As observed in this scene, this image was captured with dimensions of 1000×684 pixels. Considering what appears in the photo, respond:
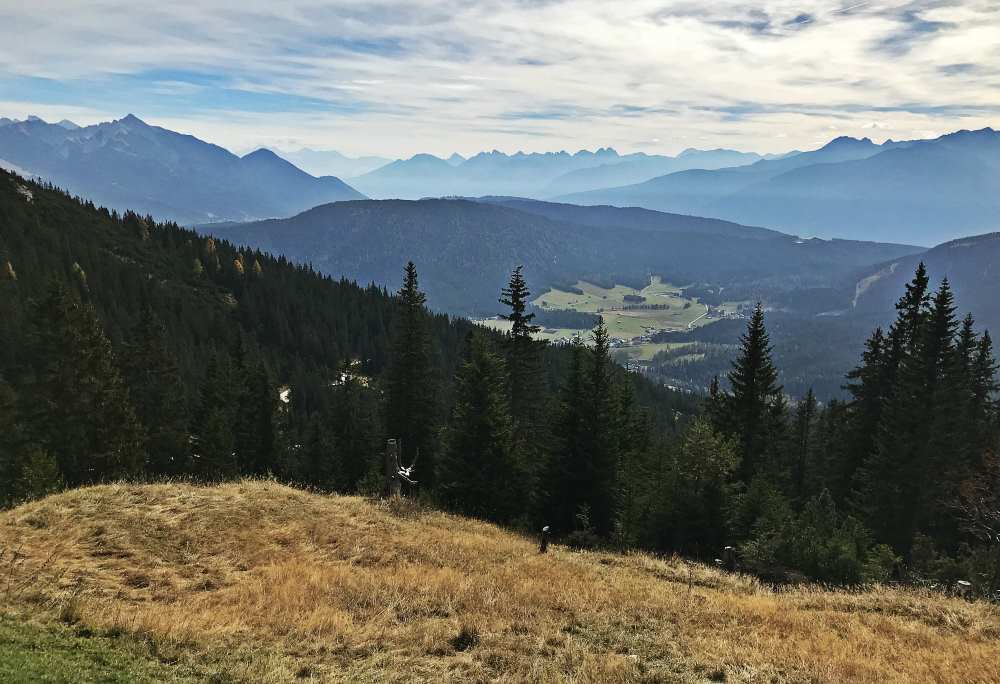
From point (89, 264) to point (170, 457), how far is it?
9339cm

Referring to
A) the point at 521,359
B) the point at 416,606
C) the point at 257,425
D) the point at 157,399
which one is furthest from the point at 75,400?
the point at 416,606

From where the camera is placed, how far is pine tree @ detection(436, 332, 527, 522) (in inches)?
1264

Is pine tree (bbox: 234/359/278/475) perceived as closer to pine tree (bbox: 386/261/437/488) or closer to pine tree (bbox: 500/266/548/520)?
pine tree (bbox: 386/261/437/488)

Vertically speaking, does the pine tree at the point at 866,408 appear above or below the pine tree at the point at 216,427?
above

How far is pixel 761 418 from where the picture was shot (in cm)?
3869

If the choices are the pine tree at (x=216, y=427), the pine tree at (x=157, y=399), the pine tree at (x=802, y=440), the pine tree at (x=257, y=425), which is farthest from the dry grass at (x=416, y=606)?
the pine tree at (x=802, y=440)

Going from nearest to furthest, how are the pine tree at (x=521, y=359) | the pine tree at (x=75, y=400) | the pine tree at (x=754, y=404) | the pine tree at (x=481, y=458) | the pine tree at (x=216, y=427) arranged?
the pine tree at (x=481, y=458)
the pine tree at (x=75, y=400)
the pine tree at (x=754, y=404)
the pine tree at (x=521, y=359)
the pine tree at (x=216, y=427)

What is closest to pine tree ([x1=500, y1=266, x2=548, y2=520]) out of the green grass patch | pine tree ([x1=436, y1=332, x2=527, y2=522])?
pine tree ([x1=436, y1=332, x2=527, y2=522])

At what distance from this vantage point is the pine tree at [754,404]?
3856 centimetres

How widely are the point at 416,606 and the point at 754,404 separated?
1191 inches

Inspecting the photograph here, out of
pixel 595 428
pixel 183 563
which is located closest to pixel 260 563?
pixel 183 563

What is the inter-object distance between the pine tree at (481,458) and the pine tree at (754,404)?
1536cm

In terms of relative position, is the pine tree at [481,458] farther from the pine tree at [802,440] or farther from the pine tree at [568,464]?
the pine tree at [802,440]

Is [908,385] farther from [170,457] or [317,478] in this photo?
[170,457]
